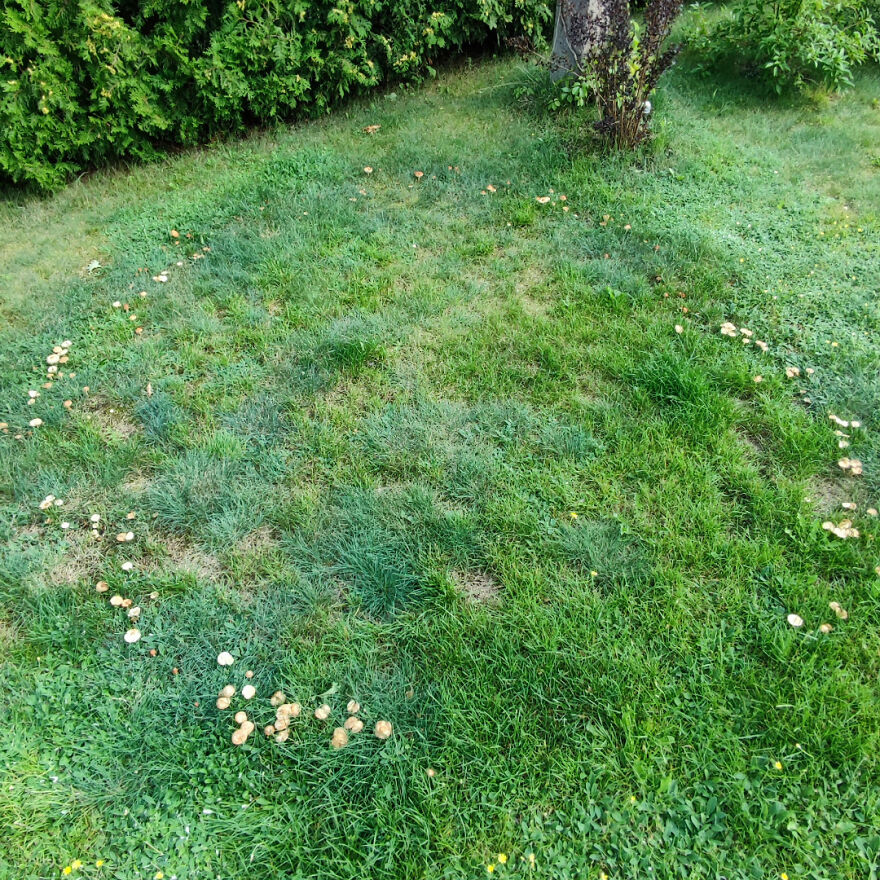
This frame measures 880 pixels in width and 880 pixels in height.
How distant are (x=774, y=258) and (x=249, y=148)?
4201 mm

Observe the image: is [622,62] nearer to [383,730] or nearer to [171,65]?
[171,65]

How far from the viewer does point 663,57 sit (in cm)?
456

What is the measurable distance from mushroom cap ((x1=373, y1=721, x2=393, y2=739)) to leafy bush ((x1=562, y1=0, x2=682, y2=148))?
14.4ft

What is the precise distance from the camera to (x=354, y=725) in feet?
6.73

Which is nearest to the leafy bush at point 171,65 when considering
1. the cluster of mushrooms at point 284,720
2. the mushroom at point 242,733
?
the cluster of mushrooms at point 284,720

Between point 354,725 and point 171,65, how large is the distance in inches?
205

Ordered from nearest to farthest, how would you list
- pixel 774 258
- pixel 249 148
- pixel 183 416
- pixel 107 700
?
pixel 107 700 → pixel 183 416 → pixel 774 258 → pixel 249 148

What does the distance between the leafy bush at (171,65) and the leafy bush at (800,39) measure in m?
2.26

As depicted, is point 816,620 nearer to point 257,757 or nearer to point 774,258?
point 257,757

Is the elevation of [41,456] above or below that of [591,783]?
above

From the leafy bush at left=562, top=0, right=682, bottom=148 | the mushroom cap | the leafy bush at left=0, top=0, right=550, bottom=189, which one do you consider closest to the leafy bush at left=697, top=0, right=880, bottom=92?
the leafy bush at left=562, top=0, right=682, bottom=148

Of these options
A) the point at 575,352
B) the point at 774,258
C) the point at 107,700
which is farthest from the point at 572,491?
the point at 774,258

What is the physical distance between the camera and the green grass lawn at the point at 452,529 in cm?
188

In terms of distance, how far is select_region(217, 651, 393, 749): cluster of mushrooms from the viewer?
6.64 ft
